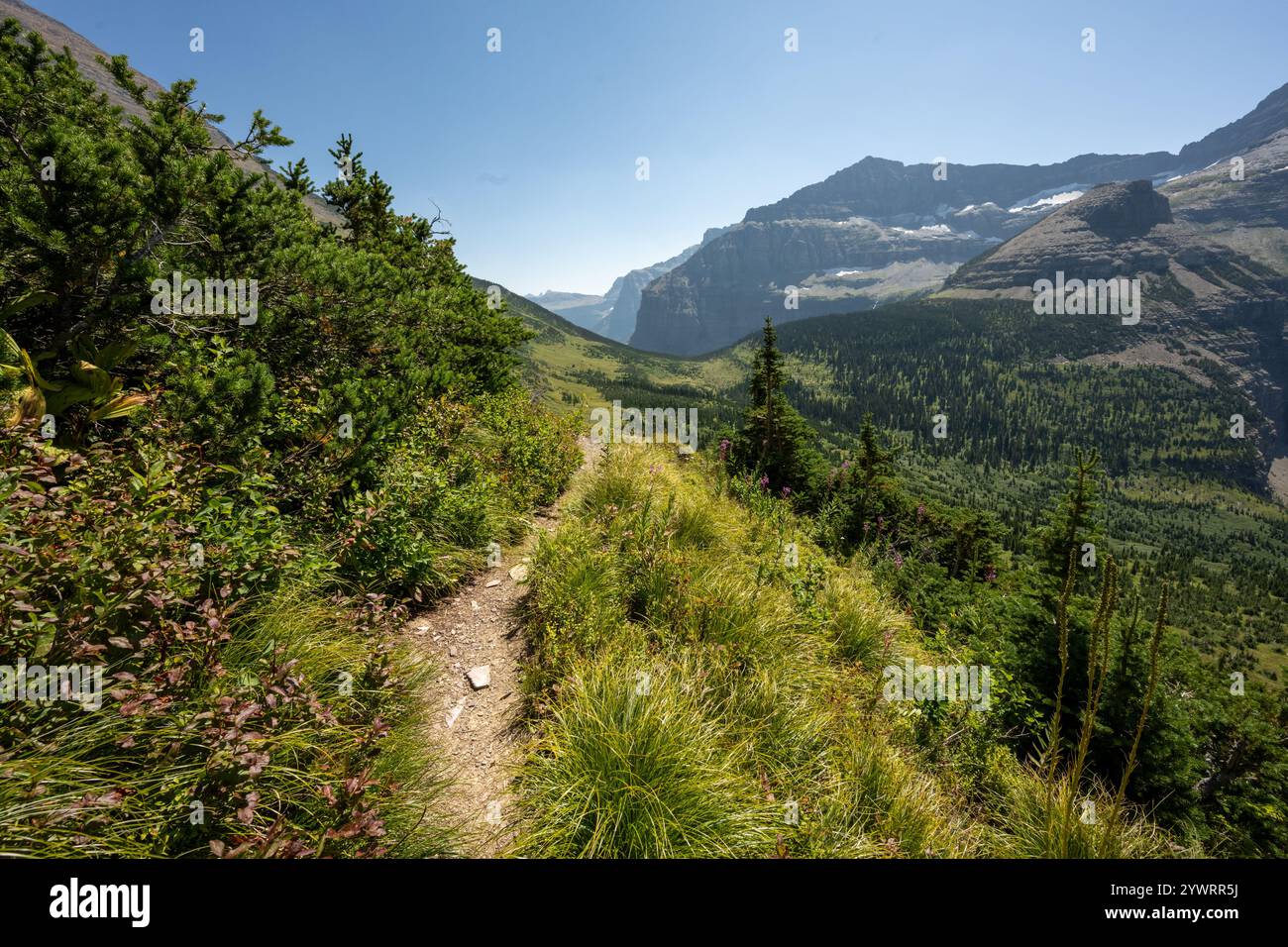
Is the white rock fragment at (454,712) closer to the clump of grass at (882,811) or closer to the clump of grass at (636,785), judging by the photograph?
the clump of grass at (636,785)

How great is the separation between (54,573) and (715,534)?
747cm

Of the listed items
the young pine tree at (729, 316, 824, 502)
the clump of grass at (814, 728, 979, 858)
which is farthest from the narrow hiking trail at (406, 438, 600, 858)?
the young pine tree at (729, 316, 824, 502)

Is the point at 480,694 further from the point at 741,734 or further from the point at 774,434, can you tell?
the point at 774,434

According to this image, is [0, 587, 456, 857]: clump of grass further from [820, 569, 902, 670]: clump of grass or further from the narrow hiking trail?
[820, 569, 902, 670]: clump of grass

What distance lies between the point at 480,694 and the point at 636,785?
7.68 feet

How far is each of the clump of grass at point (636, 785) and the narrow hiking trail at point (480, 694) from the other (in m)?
0.29

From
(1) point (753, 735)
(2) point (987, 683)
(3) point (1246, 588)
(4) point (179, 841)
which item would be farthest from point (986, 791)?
(3) point (1246, 588)

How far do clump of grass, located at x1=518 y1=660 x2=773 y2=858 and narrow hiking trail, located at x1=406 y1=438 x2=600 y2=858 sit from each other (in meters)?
0.29

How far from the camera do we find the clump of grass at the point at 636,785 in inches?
104

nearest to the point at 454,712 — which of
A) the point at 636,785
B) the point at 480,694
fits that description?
the point at 480,694

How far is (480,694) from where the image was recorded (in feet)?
14.4

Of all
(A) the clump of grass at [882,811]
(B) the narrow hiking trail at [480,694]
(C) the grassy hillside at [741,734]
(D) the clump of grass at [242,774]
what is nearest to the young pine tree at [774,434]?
(C) the grassy hillside at [741,734]
